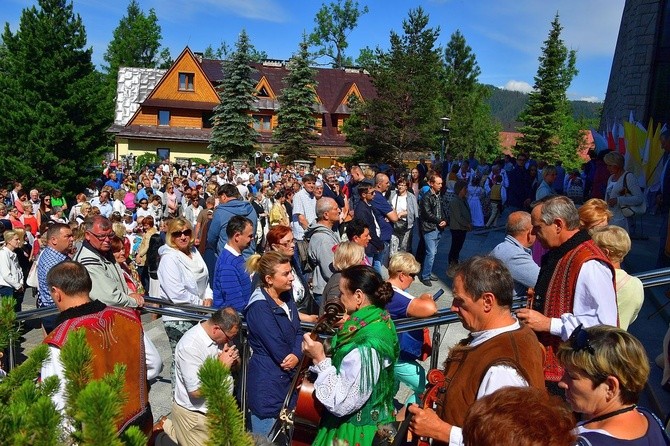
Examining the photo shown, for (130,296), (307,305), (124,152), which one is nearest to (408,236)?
(307,305)

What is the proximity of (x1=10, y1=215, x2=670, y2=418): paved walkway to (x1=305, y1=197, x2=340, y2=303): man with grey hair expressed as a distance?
55.7 inches

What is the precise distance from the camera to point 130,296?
16.7 ft

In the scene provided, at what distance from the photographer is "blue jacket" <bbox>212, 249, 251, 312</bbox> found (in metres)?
5.52

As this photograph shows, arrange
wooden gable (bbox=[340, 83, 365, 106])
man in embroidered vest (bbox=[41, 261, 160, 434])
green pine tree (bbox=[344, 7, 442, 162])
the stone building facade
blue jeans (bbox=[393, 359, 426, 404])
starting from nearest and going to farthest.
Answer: man in embroidered vest (bbox=[41, 261, 160, 434]) → blue jeans (bbox=[393, 359, 426, 404]) → the stone building facade → green pine tree (bbox=[344, 7, 442, 162]) → wooden gable (bbox=[340, 83, 365, 106])

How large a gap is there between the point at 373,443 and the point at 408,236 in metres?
7.87

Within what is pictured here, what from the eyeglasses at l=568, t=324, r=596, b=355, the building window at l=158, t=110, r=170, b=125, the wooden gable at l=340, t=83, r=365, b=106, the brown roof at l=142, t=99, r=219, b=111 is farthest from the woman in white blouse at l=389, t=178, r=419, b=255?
the wooden gable at l=340, t=83, r=365, b=106

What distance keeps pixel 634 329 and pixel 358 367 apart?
5.15 meters

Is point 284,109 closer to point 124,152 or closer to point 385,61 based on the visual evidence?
point 385,61

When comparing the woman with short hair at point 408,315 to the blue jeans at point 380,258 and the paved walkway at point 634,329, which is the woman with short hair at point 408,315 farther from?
the blue jeans at point 380,258

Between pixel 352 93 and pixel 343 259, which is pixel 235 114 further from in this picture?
pixel 343 259

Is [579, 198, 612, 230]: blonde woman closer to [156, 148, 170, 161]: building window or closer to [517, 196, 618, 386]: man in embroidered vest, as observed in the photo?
[517, 196, 618, 386]: man in embroidered vest

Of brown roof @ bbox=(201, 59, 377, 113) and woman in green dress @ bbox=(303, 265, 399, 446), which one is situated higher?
brown roof @ bbox=(201, 59, 377, 113)

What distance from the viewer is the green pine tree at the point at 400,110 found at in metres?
42.9

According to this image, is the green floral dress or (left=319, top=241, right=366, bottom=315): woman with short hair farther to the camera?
(left=319, top=241, right=366, bottom=315): woman with short hair
